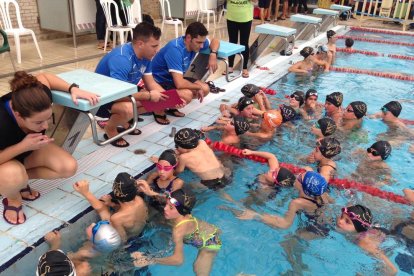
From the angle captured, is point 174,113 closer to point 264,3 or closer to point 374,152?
point 374,152

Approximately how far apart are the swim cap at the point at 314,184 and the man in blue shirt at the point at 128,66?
187 cm

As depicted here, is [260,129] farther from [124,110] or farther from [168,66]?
[124,110]

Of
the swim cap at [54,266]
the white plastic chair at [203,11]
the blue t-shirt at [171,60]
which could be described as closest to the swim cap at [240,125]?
the blue t-shirt at [171,60]

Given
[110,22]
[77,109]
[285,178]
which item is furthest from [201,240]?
[110,22]

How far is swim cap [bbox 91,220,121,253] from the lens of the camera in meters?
2.86

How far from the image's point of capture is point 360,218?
324cm

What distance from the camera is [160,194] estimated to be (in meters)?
3.56

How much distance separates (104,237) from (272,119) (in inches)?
119

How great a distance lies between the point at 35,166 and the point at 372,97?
6.53m

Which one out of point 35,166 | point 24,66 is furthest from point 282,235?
point 24,66

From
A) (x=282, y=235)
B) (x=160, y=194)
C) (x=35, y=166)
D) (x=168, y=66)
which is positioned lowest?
(x=282, y=235)

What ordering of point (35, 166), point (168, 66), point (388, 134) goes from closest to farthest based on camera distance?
point (35, 166)
point (168, 66)
point (388, 134)

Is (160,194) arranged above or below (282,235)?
above

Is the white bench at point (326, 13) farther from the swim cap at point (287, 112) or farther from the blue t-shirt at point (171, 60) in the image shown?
the blue t-shirt at point (171, 60)
